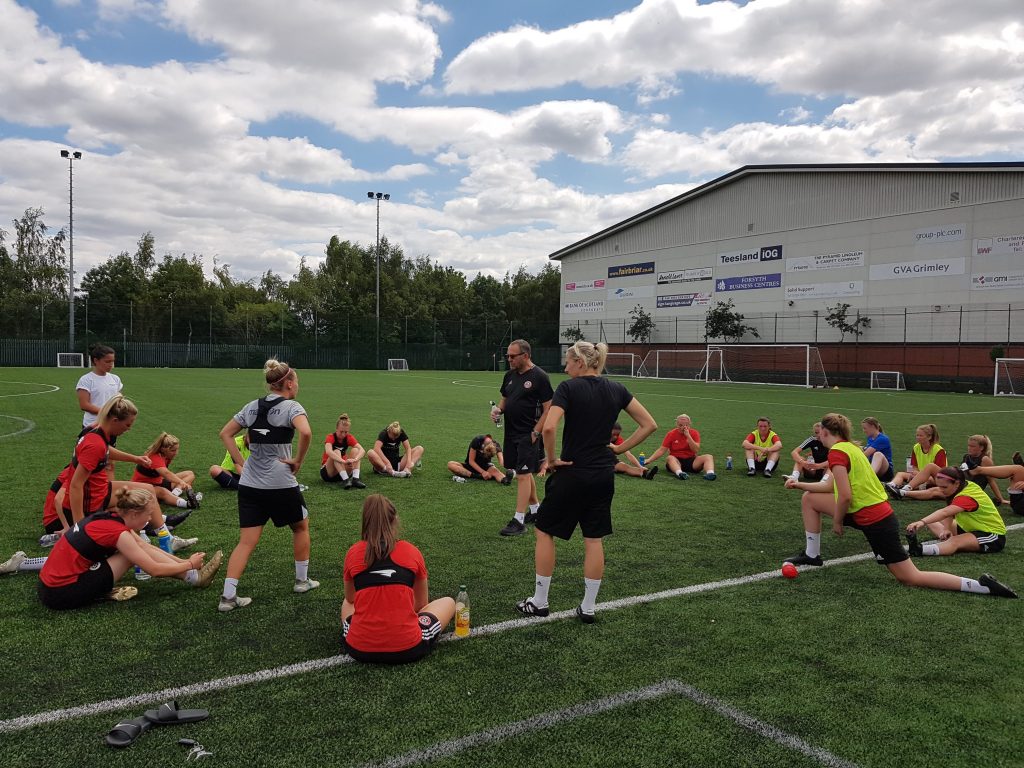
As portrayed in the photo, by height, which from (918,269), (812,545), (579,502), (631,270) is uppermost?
(631,270)

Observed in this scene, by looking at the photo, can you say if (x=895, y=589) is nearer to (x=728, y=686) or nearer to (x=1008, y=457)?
(x=728, y=686)

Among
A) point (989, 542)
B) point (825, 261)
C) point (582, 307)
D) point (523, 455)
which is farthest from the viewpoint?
point (582, 307)

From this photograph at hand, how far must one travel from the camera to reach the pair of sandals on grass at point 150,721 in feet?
10.9

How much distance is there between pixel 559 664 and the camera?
14.0ft

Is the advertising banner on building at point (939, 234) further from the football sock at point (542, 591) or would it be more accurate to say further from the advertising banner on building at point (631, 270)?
the football sock at point (542, 591)

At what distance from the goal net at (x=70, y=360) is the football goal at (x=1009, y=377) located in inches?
2316

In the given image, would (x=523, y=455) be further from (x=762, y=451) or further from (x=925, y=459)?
(x=925, y=459)

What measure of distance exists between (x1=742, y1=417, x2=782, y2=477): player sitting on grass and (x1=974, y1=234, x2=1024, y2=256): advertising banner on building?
33775 mm

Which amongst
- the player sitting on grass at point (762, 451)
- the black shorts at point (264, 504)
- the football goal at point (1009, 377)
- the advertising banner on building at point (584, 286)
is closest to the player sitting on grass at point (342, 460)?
the black shorts at point (264, 504)

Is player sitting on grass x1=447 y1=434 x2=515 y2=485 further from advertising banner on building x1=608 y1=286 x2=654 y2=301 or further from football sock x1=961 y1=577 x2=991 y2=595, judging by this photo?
advertising banner on building x1=608 y1=286 x2=654 y2=301

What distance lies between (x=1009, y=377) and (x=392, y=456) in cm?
3568

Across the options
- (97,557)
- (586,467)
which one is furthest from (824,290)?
(97,557)

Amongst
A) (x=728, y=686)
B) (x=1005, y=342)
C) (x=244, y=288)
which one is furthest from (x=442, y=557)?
(x=244, y=288)

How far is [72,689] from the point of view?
3861 millimetres
